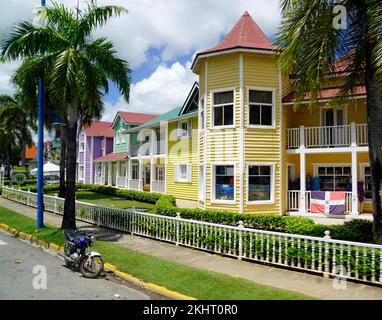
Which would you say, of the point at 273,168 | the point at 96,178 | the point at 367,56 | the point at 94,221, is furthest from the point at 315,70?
the point at 96,178

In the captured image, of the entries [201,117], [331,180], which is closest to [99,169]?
[201,117]

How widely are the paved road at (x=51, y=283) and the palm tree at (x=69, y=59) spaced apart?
11.4 feet

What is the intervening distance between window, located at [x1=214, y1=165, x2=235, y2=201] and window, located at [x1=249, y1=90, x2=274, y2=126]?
245cm

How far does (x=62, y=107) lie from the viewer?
A: 1245cm

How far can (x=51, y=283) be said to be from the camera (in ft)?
25.0

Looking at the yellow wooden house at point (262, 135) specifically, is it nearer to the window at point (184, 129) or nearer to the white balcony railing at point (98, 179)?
the window at point (184, 129)

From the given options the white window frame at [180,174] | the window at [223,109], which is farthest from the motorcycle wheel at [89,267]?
the white window frame at [180,174]

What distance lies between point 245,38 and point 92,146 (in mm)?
33985

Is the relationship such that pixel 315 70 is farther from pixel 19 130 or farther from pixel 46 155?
pixel 46 155

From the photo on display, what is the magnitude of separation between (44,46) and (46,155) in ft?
249


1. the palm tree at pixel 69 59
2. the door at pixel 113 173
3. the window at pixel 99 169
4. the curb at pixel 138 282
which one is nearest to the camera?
the curb at pixel 138 282

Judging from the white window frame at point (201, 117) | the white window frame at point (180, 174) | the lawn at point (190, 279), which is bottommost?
the lawn at point (190, 279)

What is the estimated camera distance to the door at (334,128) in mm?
16797

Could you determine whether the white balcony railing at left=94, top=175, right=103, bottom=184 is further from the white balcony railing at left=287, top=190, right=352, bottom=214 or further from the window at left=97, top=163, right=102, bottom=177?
the white balcony railing at left=287, top=190, right=352, bottom=214
